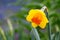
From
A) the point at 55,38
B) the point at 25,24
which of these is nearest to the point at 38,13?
the point at 55,38

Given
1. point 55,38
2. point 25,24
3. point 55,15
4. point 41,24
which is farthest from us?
point 55,15

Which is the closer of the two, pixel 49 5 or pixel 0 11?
pixel 49 5

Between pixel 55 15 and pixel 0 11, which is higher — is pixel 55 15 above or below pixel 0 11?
below

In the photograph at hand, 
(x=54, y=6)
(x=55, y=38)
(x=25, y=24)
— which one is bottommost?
(x=55, y=38)

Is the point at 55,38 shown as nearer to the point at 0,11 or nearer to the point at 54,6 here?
the point at 54,6

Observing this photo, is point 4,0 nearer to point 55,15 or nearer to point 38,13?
point 55,15

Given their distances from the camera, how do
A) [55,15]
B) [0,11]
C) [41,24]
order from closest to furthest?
[41,24] → [55,15] → [0,11]

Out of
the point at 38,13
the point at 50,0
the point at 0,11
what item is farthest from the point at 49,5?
the point at 0,11
